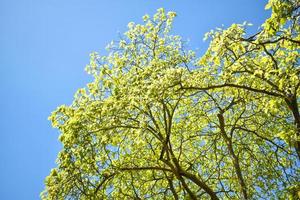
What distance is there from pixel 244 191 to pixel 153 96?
24.4 ft

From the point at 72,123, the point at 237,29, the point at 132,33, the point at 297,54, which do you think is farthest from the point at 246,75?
the point at 72,123

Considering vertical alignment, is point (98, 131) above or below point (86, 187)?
above

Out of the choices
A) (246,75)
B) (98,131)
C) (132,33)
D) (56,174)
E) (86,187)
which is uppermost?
(132,33)

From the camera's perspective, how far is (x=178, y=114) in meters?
20.3

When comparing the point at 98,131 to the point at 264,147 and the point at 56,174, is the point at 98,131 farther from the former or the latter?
the point at 264,147

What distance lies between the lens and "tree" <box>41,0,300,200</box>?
471 inches

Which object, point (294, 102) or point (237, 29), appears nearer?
point (237, 29)

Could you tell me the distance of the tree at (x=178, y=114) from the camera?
39.2ft

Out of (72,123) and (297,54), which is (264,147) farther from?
(72,123)

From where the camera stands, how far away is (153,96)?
12.8 meters

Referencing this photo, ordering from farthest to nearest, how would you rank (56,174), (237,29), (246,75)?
1. (246,75)
2. (56,174)
3. (237,29)

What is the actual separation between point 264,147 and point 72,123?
1219cm

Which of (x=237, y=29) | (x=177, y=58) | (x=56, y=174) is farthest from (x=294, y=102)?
(x=56, y=174)

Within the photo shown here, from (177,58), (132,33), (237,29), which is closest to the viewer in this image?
(237,29)
